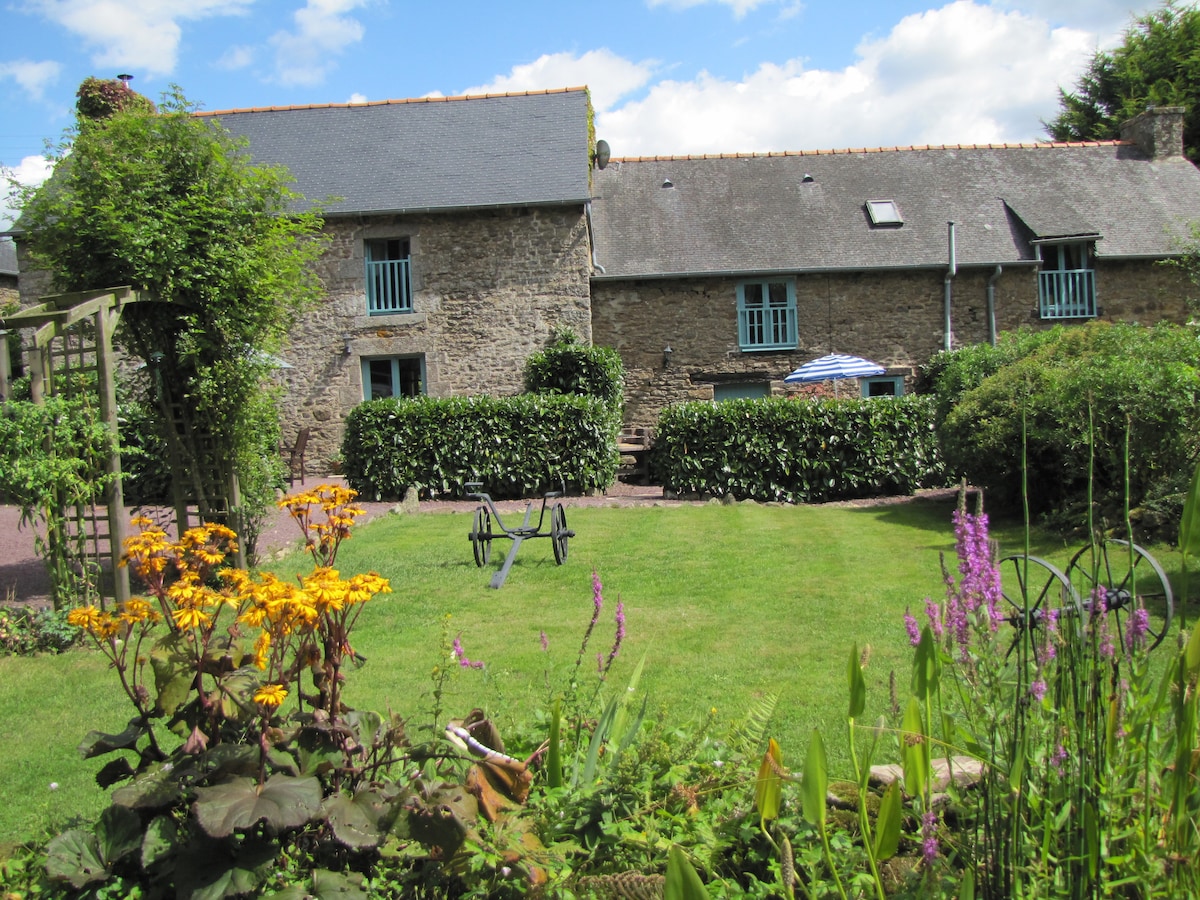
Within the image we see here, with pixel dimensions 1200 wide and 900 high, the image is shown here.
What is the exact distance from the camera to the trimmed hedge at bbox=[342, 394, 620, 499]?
521 inches

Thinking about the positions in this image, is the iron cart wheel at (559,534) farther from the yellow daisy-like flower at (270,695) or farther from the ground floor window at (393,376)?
the ground floor window at (393,376)

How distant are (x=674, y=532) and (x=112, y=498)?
5351 millimetres

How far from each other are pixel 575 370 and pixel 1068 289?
10.4 m

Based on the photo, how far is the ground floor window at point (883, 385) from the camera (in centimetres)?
1878

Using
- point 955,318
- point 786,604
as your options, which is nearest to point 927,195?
point 955,318

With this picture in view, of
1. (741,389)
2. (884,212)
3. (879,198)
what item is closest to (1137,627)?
(741,389)

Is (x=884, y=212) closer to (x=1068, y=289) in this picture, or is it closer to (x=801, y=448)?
(x=1068, y=289)

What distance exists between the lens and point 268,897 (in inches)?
84.7

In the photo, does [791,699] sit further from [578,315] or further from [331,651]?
[578,315]

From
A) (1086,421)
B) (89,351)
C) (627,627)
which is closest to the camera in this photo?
(627,627)

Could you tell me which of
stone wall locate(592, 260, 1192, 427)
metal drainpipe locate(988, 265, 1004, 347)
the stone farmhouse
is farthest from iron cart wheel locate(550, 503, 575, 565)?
metal drainpipe locate(988, 265, 1004, 347)

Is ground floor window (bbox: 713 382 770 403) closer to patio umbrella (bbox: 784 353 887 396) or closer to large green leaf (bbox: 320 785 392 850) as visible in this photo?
patio umbrella (bbox: 784 353 887 396)

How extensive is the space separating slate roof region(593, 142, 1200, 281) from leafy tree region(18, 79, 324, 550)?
36.8ft

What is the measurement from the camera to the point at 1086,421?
316 inches
